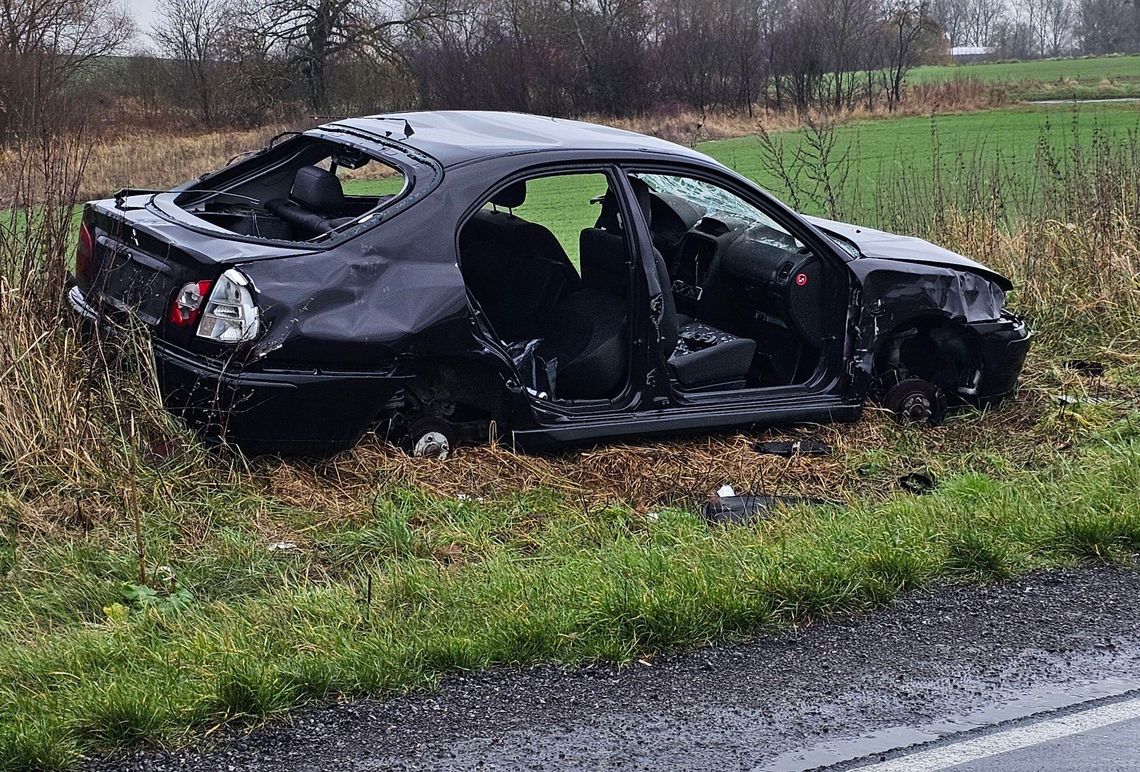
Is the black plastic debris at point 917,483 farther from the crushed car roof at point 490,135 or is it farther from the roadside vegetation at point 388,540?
the crushed car roof at point 490,135

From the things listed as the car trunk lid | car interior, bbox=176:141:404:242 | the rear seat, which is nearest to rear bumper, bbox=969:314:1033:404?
the rear seat

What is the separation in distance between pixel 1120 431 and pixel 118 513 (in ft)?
17.2

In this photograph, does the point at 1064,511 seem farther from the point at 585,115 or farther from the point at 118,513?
the point at 585,115

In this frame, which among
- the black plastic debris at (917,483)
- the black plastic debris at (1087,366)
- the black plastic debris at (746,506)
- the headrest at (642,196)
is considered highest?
the headrest at (642,196)

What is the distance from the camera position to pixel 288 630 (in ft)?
13.6

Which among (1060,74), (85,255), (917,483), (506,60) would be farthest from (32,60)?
(1060,74)

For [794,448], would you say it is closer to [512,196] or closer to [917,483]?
[917,483]

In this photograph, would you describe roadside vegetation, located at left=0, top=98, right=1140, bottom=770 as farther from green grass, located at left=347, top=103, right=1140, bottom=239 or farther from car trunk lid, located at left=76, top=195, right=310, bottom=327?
green grass, located at left=347, top=103, right=1140, bottom=239

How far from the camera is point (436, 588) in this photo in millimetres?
4508

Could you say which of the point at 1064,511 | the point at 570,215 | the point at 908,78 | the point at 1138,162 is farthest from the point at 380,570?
the point at 908,78

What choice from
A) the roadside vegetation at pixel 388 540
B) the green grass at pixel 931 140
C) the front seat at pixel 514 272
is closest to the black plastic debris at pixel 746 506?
the roadside vegetation at pixel 388 540

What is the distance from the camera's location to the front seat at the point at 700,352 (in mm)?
6223

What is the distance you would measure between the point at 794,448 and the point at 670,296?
3.48 ft

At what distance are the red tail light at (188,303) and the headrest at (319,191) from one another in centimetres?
116
